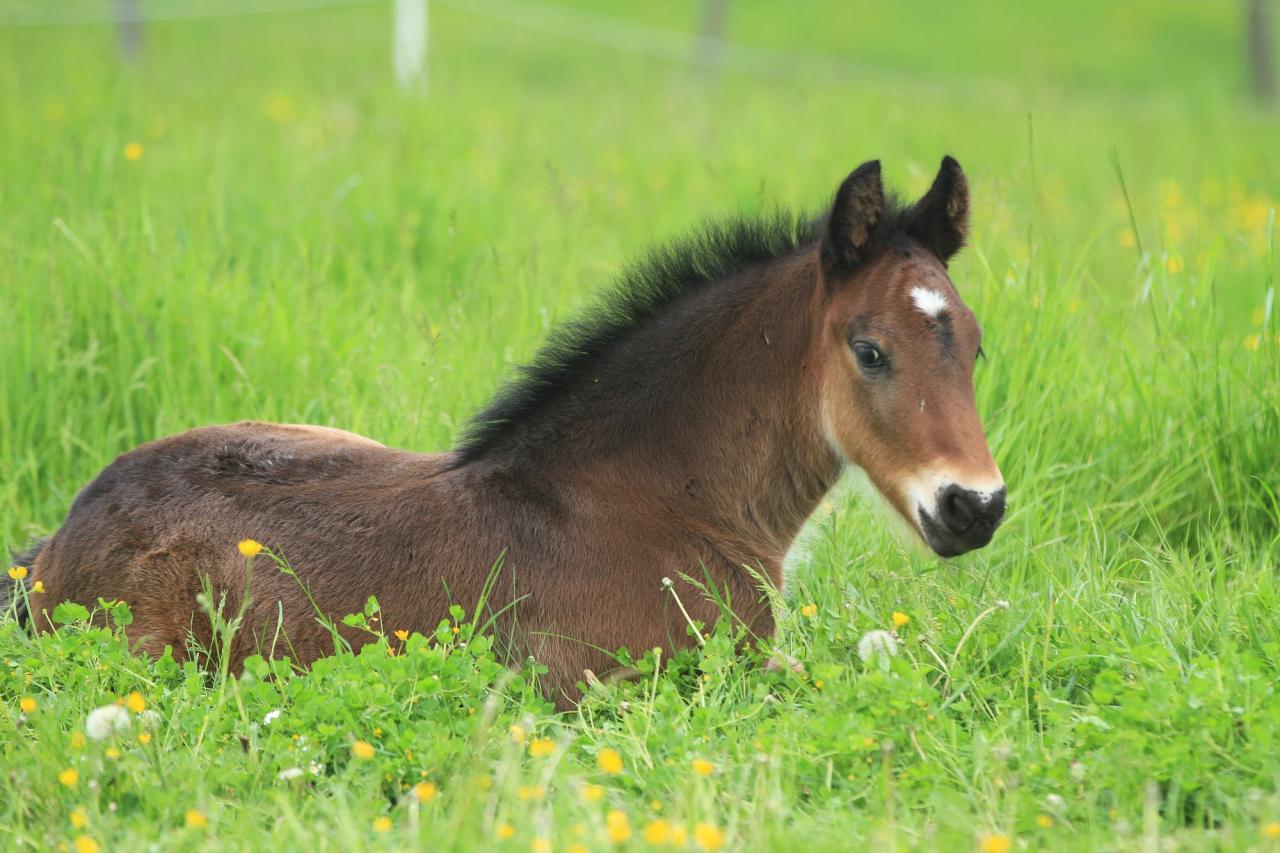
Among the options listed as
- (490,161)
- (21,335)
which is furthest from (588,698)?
(490,161)

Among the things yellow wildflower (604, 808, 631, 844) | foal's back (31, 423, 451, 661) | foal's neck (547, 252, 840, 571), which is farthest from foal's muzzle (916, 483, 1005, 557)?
foal's back (31, 423, 451, 661)

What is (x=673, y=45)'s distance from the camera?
20031 millimetres

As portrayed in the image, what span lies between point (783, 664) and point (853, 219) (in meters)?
1.20

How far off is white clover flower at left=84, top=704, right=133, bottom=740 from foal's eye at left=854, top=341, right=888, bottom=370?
6.61ft

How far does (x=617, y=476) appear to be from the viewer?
3783mm

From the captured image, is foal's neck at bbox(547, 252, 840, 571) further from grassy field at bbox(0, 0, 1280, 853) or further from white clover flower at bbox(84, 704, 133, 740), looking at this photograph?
white clover flower at bbox(84, 704, 133, 740)

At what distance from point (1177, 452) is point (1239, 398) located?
31cm

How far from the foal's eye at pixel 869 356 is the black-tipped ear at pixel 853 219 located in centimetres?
24

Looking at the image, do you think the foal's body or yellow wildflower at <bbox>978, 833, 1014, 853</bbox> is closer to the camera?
yellow wildflower at <bbox>978, 833, 1014, 853</bbox>

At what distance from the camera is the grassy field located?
9.72 feet

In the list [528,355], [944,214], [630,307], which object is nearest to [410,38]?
[528,355]

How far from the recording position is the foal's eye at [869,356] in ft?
11.3

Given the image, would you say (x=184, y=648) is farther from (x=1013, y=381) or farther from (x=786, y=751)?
(x=1013, y=381)

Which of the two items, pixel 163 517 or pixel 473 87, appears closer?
pixel 163 517
